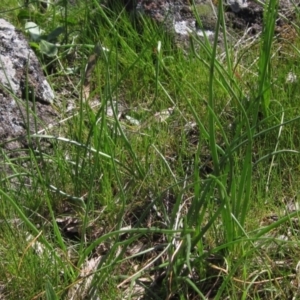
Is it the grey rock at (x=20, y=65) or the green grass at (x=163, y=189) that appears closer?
the green grass at (x=163, y=189)

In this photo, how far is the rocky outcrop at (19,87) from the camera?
211 cm

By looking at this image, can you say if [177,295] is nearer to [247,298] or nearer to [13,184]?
[247,298]

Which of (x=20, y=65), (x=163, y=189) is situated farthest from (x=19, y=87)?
(x=163, y=189)

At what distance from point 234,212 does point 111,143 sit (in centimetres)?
47

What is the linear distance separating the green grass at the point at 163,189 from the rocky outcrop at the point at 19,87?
58 millimetres

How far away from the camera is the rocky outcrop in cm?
211

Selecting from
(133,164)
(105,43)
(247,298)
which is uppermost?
(105,43)

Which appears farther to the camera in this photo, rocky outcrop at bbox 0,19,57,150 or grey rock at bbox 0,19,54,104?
grey rock at bbox 0,19,54,104

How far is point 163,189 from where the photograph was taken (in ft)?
6.17

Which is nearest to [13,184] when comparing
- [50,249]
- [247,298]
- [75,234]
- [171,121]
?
[75,234]

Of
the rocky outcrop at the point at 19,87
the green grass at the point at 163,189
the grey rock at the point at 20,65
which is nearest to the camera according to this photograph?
the green grass at the point at 163,189

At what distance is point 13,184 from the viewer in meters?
1.93

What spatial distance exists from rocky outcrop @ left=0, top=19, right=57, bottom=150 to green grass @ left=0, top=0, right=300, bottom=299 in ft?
0.19

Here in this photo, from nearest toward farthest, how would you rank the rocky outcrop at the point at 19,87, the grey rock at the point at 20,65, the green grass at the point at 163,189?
1. the green grass at the point at 163,189
2. the rocky outcrop at the point at 19,87
3. the grey rock at the point at 20,65
